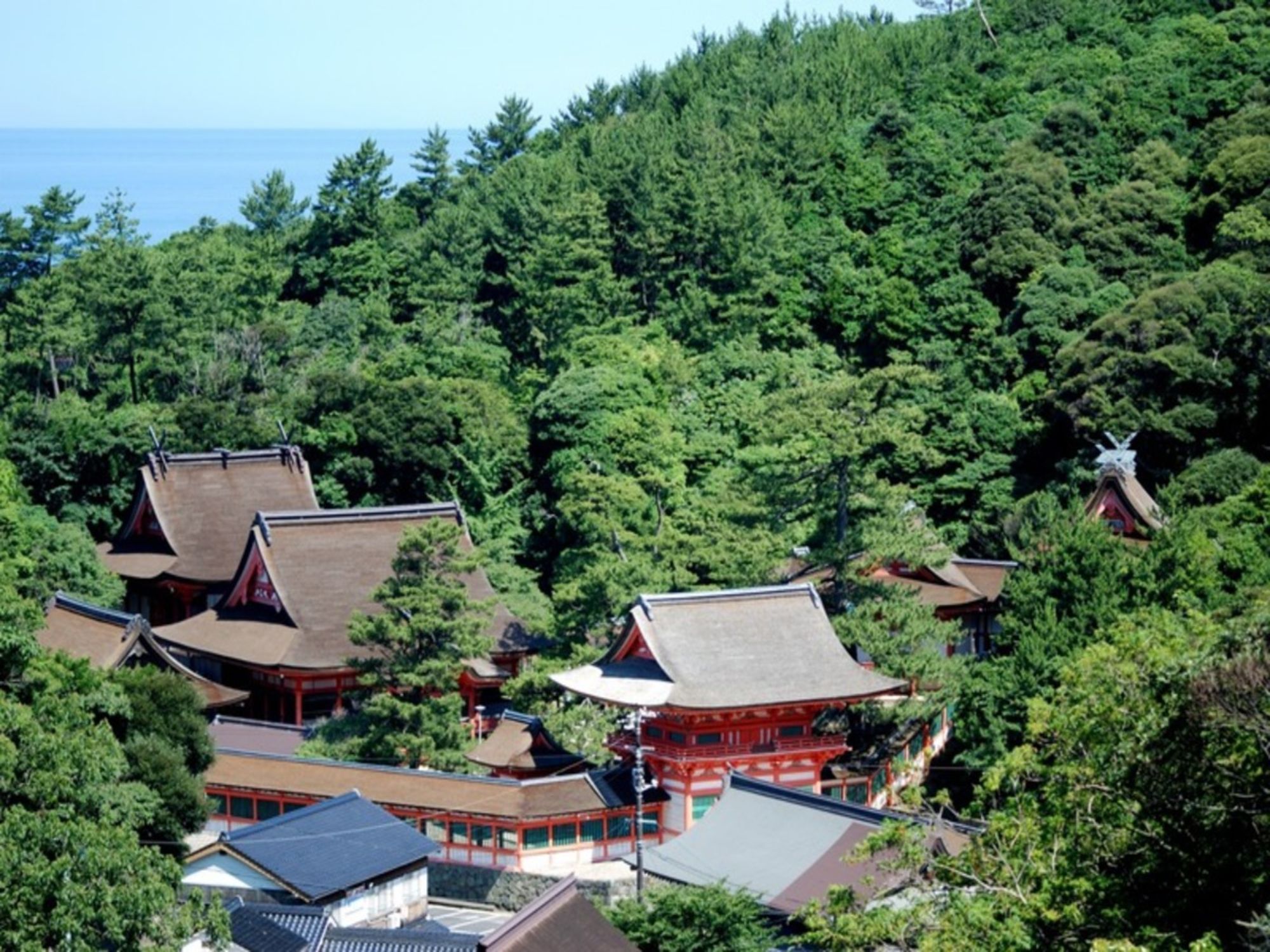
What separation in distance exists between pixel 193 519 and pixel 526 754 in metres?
11.7

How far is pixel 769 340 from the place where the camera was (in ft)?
164

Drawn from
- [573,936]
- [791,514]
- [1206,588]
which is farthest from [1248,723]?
[791,514]

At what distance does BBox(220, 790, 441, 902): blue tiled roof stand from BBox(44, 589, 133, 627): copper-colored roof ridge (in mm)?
7354

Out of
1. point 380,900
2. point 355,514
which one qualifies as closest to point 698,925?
point 380,900

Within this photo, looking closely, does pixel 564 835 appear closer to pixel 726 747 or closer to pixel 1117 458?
pixel 726 747

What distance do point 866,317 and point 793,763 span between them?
20.7 meters

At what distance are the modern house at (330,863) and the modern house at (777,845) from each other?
11.7 feet

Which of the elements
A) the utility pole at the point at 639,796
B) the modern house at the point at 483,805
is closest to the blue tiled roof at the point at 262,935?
the utility pole at the point at 639,796

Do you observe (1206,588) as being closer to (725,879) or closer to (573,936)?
(725,879)

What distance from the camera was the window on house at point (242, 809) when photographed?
3088 cm

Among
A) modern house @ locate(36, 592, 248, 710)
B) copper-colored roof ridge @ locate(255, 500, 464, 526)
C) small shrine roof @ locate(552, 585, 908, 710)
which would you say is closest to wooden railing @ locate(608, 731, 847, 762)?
small shrine roof @ locate(552, 585, 908, 710)

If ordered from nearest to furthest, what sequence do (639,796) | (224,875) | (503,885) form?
1. (224,875)
2. (639,796)
3. (503,885)

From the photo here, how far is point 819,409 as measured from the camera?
3509 centimetres

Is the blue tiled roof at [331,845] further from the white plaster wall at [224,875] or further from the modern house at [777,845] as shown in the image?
the modern house at [777,845]
